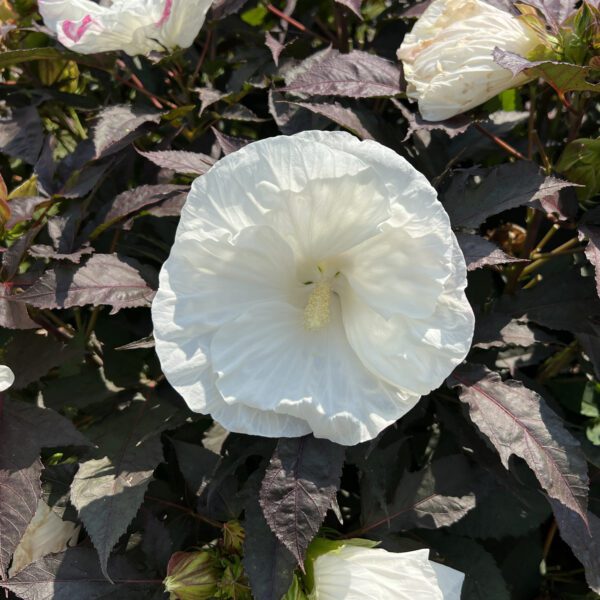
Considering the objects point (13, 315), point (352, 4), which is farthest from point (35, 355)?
point (352, 4)

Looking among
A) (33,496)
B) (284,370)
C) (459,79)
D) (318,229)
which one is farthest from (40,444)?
(459,79)

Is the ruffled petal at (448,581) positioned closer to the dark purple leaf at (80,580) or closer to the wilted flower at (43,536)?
the dark purple leaf at (80,580)

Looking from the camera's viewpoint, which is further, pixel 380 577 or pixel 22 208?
pixel 22 208

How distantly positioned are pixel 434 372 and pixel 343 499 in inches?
19.3

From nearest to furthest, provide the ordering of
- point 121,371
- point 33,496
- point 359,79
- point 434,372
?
1. point 434,372
2. point 33,496
3. point 359,79
4. point 121,371

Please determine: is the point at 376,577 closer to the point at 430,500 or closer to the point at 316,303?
the point at 430,500

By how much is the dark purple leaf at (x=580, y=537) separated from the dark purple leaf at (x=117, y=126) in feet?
2.83

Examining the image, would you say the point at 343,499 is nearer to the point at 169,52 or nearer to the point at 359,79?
the point at 359,79

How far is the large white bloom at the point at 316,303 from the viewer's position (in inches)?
35.2

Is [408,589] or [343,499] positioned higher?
[408,589]

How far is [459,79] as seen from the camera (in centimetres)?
108

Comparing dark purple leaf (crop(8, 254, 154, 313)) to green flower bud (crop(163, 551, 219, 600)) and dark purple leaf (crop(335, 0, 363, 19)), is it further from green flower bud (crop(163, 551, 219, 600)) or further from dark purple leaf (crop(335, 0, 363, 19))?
dark purple leaf (crop(335, 0, 363, 19))

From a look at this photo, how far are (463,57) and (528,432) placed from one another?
1.78 feet

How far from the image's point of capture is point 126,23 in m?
1.17
